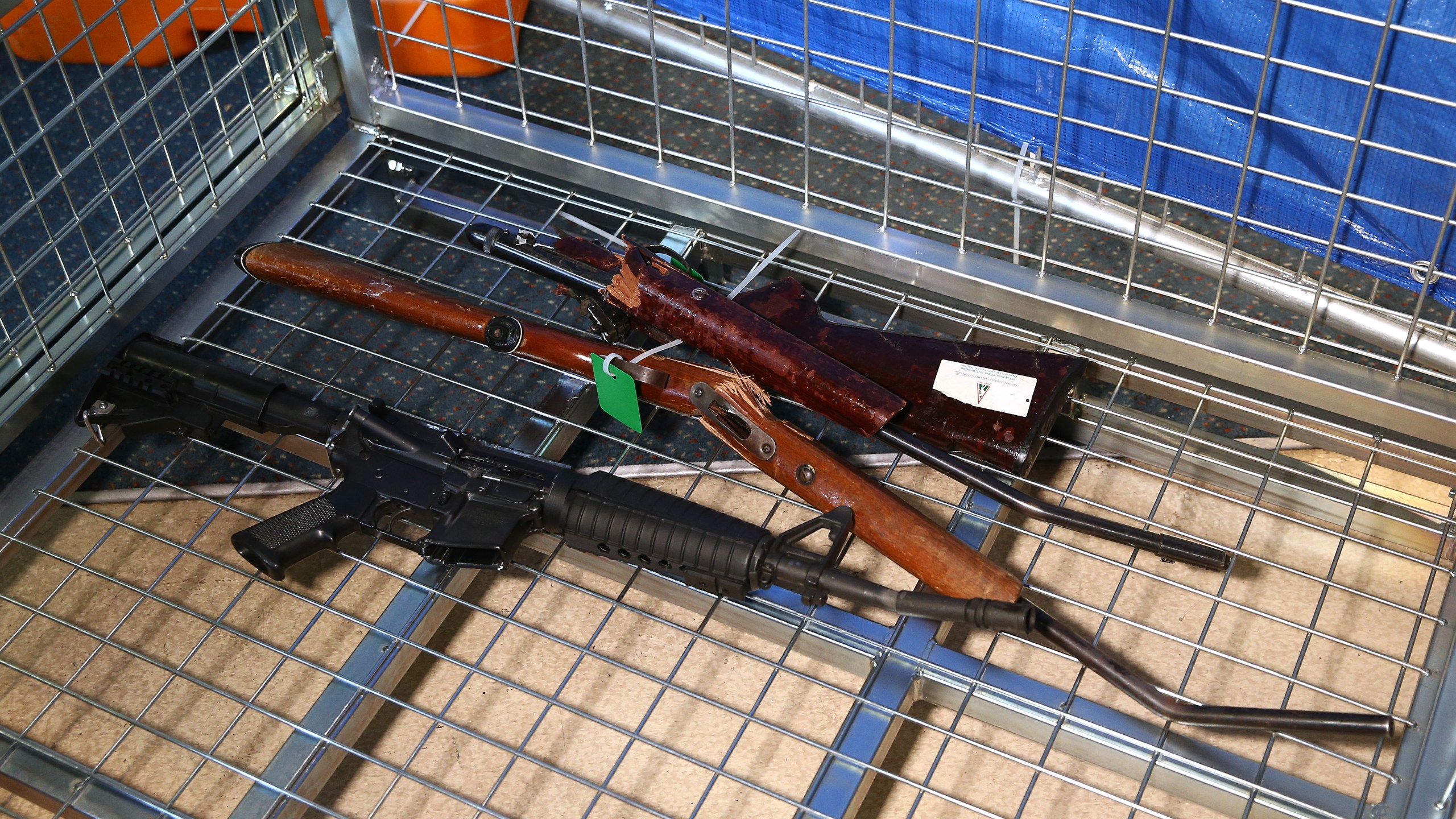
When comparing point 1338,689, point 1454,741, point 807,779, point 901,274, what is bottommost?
point 807,779

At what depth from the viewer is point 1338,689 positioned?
1354 millimetres

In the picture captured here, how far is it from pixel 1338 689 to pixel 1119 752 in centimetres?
32

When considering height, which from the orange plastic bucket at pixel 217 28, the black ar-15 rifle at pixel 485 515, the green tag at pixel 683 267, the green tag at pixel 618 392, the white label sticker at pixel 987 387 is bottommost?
the black ar-15 rifle at pixel 485 515

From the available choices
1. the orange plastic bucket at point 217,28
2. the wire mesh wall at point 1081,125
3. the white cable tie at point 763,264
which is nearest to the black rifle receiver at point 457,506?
the white cable tie at point 763,264

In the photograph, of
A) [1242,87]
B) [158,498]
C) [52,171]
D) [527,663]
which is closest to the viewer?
[1242,87]

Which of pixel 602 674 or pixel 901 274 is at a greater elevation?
pixel 901 274

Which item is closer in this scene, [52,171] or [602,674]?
[602,674]

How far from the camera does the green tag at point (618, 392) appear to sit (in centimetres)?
134

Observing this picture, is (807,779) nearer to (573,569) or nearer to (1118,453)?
(573,569)

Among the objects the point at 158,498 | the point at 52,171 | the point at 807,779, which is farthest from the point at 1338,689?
the point at 52,171

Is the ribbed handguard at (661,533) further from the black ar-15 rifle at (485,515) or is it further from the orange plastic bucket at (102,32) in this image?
the orange plastic bucket at (102,32)

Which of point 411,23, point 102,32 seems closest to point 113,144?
point 102,32

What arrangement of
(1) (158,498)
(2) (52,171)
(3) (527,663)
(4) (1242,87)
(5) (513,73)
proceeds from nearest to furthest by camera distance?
(4) (1242,87)
(3) (527,663)
(1) (158,498)
(2) (52,171)
(5) (513,73)

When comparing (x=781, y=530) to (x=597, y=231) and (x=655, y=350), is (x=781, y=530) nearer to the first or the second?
(x=655, y=350)
